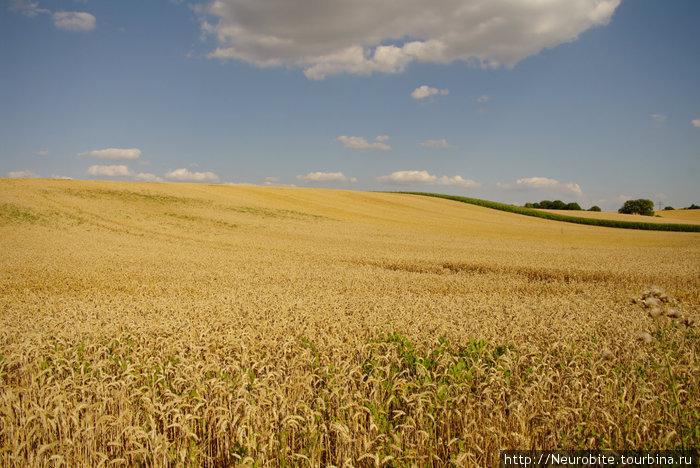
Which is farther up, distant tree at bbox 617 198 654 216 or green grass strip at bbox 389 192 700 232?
distant tree at bbox 617 198 654 216

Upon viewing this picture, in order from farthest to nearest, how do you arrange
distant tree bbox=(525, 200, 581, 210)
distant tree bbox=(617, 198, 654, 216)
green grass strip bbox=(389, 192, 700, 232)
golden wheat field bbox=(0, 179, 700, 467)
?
distant tree bbox=(525, 200, 581, 210) → distant tree bbox=(617, 198, 654, 216) → green grass strip bbox=(389, 192, 700, 232) → golden wheat field bbox=(0, 179, 700, 467)

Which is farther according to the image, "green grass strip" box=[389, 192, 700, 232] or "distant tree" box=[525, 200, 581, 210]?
"distant tree" box=[525, 200, 581, 210]

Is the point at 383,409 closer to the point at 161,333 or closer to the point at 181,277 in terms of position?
the point at 161,333

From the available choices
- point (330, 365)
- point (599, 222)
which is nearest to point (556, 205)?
point (599, 222)

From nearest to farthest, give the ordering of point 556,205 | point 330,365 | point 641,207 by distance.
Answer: point 330,365
point 641,207
point 556,205

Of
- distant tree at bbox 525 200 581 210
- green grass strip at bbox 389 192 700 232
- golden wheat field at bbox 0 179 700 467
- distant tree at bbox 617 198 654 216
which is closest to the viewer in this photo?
golden wheat field at bbox 0 179 700 467

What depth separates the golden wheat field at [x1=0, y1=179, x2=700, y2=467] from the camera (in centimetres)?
305

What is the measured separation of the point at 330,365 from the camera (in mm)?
4242

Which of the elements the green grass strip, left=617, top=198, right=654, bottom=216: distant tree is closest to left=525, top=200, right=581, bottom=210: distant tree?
left=617, top=198, right=654, bottom=216: distant tree

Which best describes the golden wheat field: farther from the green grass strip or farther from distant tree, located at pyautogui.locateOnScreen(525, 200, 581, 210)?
distant tree, located at pyautogui.locateOnScreen(525, 200, 581, 210)

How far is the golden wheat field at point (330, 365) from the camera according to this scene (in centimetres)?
305

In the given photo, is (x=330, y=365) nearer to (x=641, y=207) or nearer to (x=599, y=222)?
(x=599, y=222)

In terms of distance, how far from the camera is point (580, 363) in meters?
4.50

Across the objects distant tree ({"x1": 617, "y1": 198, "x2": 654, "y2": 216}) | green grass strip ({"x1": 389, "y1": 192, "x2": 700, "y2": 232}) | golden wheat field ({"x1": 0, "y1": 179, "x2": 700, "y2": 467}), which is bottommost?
golden wheat field ({"x1": 0, "y1": 179, "x2": 700, "y2": 467})
